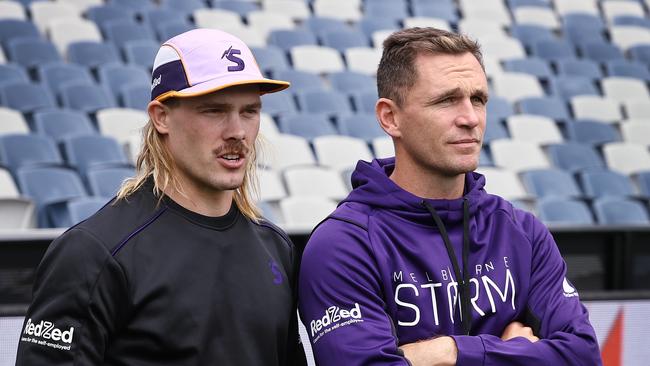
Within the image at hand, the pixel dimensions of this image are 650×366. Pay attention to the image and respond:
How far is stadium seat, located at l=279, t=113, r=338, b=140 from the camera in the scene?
8.92m

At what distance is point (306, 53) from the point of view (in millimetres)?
10641

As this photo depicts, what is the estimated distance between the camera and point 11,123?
773 centimetres

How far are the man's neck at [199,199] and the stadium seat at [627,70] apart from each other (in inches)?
421

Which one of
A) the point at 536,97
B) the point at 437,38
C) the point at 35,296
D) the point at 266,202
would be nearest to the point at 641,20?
the point at 536,97

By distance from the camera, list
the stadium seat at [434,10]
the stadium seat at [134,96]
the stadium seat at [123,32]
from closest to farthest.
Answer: the stadium seat at [134,96] → the stadium seat at [123,32] → the stadium seat at [434,10]

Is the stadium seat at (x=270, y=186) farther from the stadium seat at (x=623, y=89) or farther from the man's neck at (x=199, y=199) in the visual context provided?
the stadium seat at (x=623, y=89)

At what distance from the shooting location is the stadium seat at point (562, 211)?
7.82 meters

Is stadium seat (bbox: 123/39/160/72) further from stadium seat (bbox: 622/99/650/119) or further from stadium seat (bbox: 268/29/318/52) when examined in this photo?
stadium seat (bbox: 622/99/650/119)

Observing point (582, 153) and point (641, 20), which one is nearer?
point (582, 153)

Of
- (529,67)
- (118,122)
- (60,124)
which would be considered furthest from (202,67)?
(529,67)

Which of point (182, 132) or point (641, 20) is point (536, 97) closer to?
point (641, 20)

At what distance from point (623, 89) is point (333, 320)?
10.1 meters

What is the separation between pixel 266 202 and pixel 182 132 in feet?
16.0

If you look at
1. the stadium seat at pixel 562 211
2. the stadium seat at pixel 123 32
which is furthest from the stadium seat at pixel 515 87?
the stadium seat at pixel 123 32
